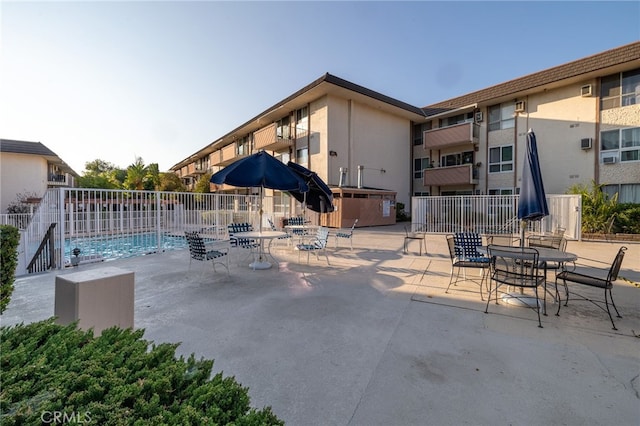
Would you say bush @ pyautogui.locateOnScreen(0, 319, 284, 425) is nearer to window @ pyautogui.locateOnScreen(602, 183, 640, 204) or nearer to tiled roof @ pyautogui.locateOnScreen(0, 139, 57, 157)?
window @ pyautogui.locateOnScreen(602, 183, 640, 204)

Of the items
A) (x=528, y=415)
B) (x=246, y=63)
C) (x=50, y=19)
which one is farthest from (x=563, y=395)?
(x=246, y=63)

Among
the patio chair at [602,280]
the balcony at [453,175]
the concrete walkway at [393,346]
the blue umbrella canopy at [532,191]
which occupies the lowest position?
the concrete walkway at [393,346]

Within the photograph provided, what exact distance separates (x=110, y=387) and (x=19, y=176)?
32.2 meters

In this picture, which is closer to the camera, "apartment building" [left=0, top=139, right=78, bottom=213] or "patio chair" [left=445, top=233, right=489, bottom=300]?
"patio chair" [left=445, top=233, right=489, bottom=300]

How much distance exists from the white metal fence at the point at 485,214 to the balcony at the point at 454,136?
753 cm

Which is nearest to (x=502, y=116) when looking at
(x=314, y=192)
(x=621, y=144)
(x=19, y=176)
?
(x=621, y=144)

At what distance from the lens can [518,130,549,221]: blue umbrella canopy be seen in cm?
452

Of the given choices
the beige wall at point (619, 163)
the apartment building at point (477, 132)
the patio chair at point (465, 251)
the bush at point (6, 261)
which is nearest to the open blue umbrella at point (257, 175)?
the bush at point (6, 261)

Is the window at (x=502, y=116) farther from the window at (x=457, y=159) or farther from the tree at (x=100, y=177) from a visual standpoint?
the tree at (x=100, y=177)

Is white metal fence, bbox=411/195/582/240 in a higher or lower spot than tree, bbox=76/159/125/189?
lower

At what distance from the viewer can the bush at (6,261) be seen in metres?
2.78

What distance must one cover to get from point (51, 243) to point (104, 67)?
460 centimetres

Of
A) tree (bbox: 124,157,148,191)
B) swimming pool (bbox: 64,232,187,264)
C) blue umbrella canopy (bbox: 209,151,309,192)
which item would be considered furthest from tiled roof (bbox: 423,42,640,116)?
tree (bbox: 124,157,148,191)

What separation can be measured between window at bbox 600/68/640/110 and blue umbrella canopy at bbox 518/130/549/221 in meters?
16.6
